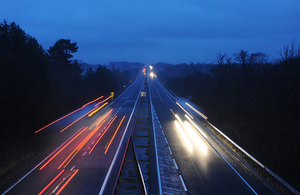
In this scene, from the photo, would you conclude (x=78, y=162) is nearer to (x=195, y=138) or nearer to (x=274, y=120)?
(x=195, y=138)

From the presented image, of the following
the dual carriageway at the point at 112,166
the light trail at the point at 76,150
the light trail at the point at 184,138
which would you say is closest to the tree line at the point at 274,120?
the dual carriageway at the point at 112,166

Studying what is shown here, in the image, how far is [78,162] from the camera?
13.9 meters

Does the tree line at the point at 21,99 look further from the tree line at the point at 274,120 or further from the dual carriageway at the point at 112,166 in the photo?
the tree line at the point at 274,120

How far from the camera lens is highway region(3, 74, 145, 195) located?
35.0ft

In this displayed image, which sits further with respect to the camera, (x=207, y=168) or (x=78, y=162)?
(x=78, y=162)

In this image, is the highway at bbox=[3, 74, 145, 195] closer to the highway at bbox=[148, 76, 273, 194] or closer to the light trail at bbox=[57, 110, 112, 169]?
the light trail at bbox=[57, 110, 112, 169]

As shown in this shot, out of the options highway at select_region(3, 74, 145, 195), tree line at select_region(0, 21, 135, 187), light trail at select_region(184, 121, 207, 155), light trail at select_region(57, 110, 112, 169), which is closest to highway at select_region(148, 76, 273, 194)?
light trail at select_region(184, 121, 207, 155)

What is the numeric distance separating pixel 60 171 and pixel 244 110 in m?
17.0

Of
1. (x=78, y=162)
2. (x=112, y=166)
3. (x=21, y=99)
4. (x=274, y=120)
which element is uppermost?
(x=21, y=99)

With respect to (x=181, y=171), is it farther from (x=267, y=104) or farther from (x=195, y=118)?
(x=195, y=118)

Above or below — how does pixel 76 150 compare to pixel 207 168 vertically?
above

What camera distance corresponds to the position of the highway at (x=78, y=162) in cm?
1066

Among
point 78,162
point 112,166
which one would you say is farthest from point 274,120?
point 78,162

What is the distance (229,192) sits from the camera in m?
10.2
